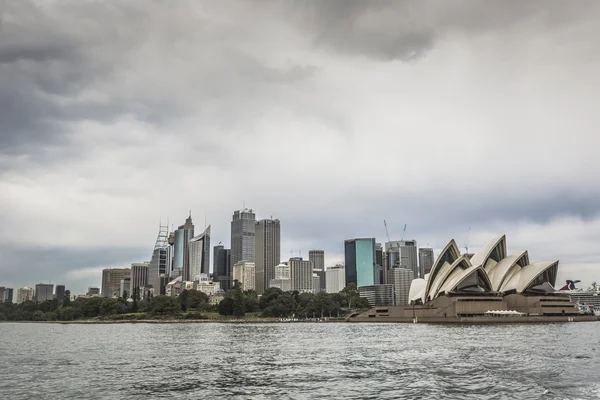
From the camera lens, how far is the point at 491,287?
5079 inches

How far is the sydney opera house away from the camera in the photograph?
413 ft

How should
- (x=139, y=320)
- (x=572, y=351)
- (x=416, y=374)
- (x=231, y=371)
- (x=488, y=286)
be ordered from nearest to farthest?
(x=416, y=374)
(x=231, y=371)
(x=572, y=351)
(x=488, y=286)
(x=139, y=320)

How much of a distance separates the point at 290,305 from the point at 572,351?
143 metres

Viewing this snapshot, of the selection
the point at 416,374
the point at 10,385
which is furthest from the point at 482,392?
the point at 10,385

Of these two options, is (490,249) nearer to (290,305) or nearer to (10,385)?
(290,305)

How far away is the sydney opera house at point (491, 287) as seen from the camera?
126 m

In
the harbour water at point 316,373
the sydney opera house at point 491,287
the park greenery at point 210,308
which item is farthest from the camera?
the park greenery at point 210,308

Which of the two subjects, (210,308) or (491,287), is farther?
(210,308)

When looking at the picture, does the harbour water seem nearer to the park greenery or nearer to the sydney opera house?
the sydney opera house

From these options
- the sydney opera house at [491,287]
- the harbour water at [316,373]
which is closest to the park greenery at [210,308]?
the sydney opera house at [491,287]

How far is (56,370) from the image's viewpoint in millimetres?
37781

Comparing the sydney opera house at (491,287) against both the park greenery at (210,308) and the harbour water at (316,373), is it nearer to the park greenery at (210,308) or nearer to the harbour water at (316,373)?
the park greenery at (210,308)

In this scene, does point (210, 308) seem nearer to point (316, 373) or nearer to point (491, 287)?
point (491, 287)

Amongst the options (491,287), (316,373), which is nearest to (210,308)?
(491,287)
